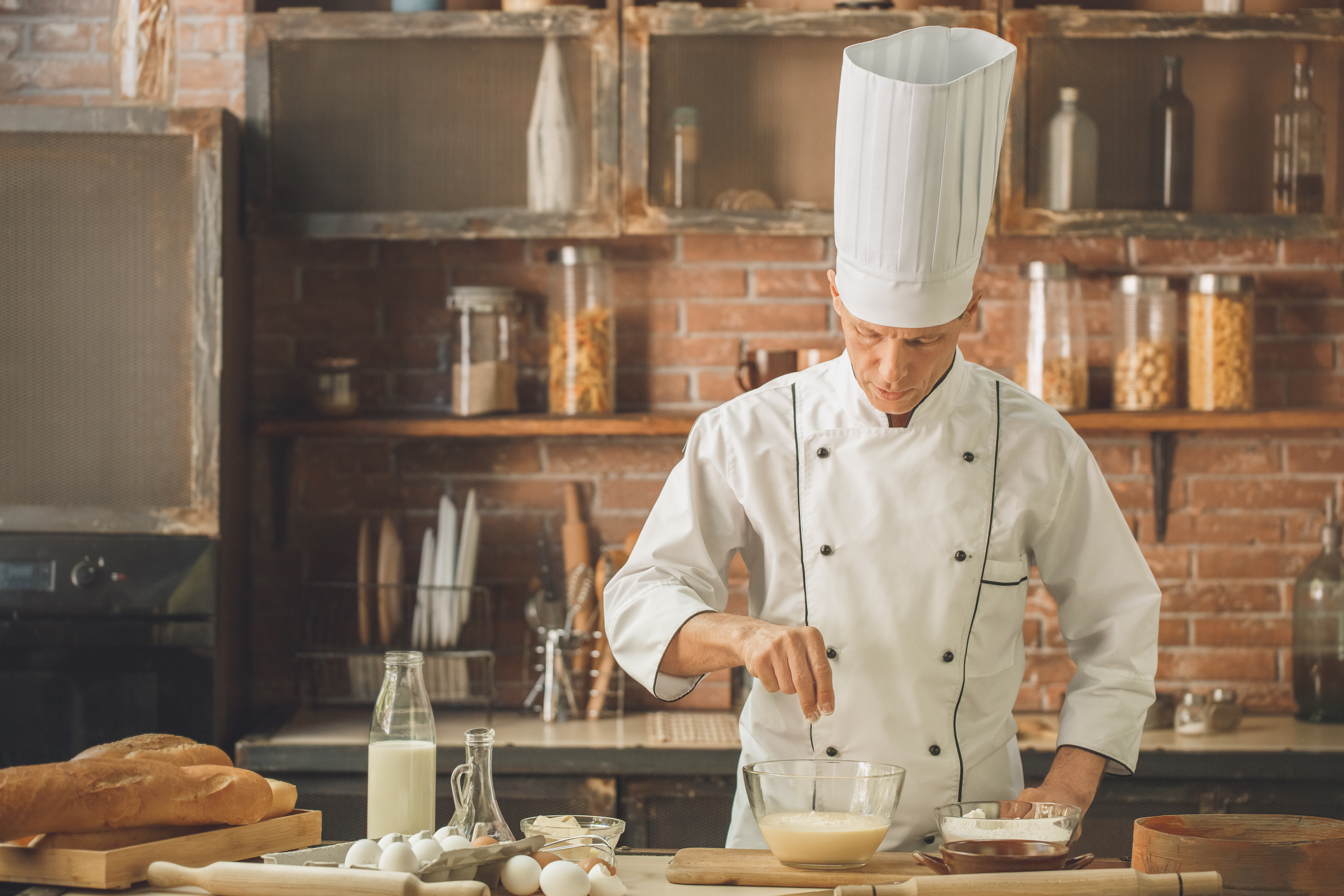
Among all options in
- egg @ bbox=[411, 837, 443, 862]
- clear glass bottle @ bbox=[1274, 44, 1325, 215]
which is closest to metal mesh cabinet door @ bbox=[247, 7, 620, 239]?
clear glass bottle @ bbox=[1274, 44, 1325, 215]

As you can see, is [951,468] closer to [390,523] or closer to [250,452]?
[390,523]

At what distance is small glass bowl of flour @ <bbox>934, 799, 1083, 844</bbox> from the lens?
1206 millimetres

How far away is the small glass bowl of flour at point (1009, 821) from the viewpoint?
1.21 meters

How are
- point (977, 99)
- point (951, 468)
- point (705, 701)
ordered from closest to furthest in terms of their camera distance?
point (977, 99) < point (951, 468) < point (705, 701)

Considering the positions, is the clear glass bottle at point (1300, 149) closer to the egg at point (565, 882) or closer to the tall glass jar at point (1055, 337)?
the tall glass jar at point (1055, 337)

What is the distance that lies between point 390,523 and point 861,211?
148cm

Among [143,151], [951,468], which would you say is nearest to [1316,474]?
[951,468]

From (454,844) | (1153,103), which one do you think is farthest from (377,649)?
(1153,103)

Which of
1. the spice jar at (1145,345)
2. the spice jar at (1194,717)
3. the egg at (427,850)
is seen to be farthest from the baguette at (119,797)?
the spice jar at (1145,345)

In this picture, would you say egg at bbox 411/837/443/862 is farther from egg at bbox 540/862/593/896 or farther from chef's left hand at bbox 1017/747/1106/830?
chef's left hand at bbox 1017/747/1106/830

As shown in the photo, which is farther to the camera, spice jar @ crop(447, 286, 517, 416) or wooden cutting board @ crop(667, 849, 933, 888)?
spice jar @ crop(447, 286, 517, 416)

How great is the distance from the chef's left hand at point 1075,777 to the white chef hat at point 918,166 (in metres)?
0.58

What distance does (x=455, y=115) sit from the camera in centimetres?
256

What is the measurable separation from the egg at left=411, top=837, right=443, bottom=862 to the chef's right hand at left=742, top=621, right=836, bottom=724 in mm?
360
